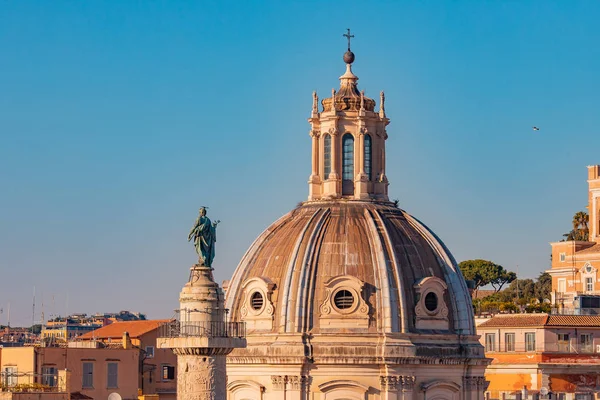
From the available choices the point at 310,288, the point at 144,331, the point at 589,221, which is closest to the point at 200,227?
the point at 310,288

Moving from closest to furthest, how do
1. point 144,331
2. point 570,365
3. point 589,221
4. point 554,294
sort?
point 144,331
point 570,365
point 554,294
point 589,221

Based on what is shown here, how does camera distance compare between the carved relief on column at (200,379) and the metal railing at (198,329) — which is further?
the metal railing at (198,329)

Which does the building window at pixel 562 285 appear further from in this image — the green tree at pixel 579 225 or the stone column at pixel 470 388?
the stone column at pixel 470 388

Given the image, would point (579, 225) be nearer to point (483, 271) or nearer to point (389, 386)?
point (483, 271)

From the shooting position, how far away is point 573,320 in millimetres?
113250

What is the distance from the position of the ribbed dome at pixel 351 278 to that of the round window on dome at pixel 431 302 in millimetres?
42

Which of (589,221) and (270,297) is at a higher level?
(589,221)

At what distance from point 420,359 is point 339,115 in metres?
11.6

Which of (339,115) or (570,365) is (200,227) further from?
(570,365)

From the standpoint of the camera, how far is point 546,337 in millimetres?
110875

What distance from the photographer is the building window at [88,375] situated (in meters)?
86.4

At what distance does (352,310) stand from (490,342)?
94.4 ft

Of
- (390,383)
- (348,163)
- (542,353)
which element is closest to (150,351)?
(348,163)

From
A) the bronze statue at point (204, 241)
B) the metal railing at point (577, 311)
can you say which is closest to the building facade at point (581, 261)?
the metal railing at point (577, 311)
